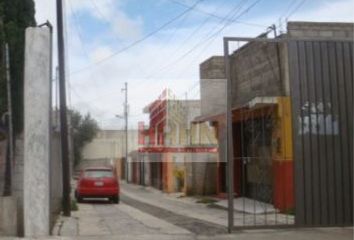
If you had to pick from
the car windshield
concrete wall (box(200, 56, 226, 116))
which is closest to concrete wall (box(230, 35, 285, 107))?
concrete wall (box(200, 56, 226, 116))

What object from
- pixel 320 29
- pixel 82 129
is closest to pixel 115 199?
pixel 320 29

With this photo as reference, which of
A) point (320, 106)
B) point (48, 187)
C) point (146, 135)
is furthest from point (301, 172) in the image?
point (146, 135)

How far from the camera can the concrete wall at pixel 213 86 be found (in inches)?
1211

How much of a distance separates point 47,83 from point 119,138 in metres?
71.8

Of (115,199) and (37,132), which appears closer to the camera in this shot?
(37,132)

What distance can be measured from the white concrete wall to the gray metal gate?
17.7ft

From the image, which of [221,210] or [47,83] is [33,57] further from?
[221,210]

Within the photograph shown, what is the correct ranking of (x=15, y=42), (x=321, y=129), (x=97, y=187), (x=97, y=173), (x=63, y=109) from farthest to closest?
(x=97, y=173) < (x=97, y=187) < (x=63, y=109) < (x=321, y=129) < (x=15, y=42)

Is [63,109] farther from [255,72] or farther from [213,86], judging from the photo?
[213,86]

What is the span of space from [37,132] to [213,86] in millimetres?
17806

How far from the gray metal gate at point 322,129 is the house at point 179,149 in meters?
17.2

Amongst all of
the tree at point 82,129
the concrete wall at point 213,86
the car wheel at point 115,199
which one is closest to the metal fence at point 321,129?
the car wheel at point 115,199

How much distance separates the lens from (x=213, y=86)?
31172 mm

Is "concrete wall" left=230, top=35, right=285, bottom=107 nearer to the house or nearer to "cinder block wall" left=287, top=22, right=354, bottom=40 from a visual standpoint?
"cinder block wall" left=287, top=22, right=354, bottom=40
